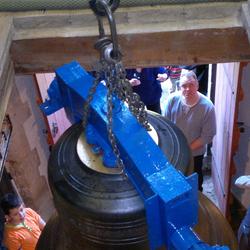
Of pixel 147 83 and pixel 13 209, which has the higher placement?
pixel 147 83

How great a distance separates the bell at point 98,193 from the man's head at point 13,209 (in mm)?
1679

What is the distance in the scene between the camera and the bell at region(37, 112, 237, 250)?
43.4 inches

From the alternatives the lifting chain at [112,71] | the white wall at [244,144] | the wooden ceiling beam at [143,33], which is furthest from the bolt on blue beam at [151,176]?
the white wall at [244,144]

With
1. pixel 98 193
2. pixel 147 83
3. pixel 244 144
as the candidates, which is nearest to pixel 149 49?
pixel 98 193

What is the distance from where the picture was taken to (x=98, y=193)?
113 centimetres

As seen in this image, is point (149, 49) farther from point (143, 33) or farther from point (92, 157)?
point (92, 157)

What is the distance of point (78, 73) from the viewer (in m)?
1.35

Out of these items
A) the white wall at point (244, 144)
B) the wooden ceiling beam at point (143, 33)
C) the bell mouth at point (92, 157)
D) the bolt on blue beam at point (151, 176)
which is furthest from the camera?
the white wall at point (244, 144)

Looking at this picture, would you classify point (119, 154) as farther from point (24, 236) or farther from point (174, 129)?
point (24, 236)

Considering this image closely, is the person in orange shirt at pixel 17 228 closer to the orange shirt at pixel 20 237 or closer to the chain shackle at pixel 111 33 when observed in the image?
the orange shirt at pixel 20 237

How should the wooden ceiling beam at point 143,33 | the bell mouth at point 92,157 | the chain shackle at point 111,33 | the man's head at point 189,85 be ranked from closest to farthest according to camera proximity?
the chain shackle at point 111,33
the bell mouth at point 92,157
the wooden ceiling beam at point 143,33
the man's head at point 189,85

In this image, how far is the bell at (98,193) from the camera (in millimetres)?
1104

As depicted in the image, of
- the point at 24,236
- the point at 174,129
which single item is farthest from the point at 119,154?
the point at 24,236

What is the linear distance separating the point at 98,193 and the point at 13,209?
2.01 meters
